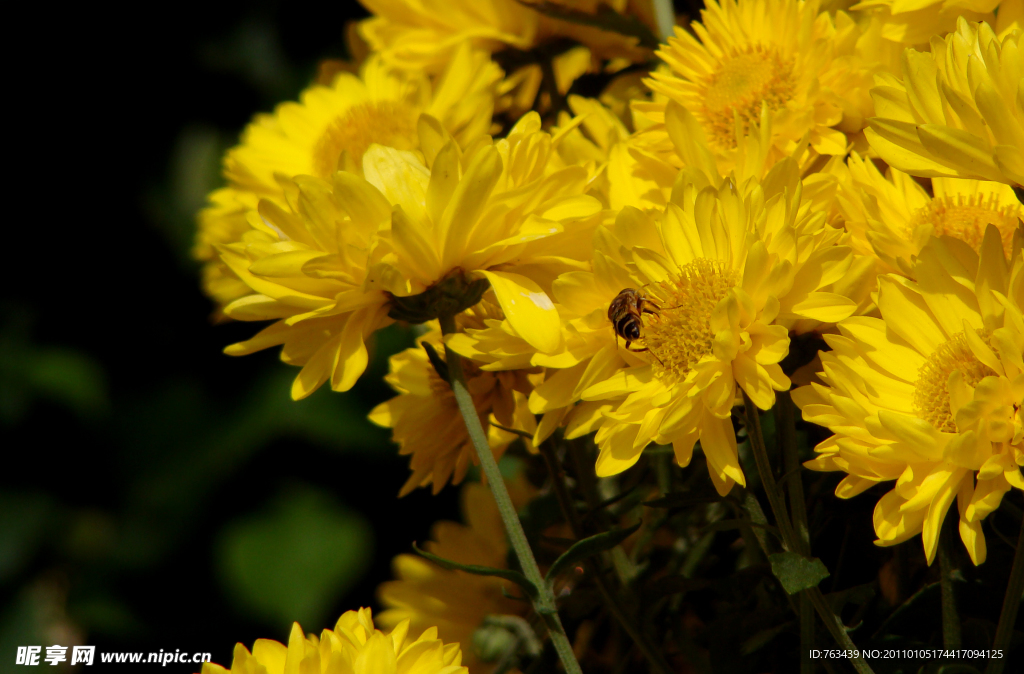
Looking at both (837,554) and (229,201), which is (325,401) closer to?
(229,201)

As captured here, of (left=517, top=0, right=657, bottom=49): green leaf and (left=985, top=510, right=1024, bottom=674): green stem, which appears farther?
(left=517, top=0, right=657, bottom=49): green leaf

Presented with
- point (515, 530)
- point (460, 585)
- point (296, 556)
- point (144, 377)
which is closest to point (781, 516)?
point (515, 530)

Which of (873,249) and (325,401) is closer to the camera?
(873,249)

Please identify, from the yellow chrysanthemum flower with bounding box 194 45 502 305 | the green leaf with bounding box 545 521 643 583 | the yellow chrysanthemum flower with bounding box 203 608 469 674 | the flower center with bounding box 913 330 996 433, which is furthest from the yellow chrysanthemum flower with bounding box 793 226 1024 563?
the yellow chrysanthemum flower with bounding box 194 45 502 305

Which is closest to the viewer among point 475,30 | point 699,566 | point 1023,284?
point 1023,284

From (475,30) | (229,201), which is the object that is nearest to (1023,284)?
(475,30)

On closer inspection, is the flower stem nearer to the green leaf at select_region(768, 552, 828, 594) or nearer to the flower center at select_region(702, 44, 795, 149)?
the green leaf at select_region(768, 552, 828, 594)
